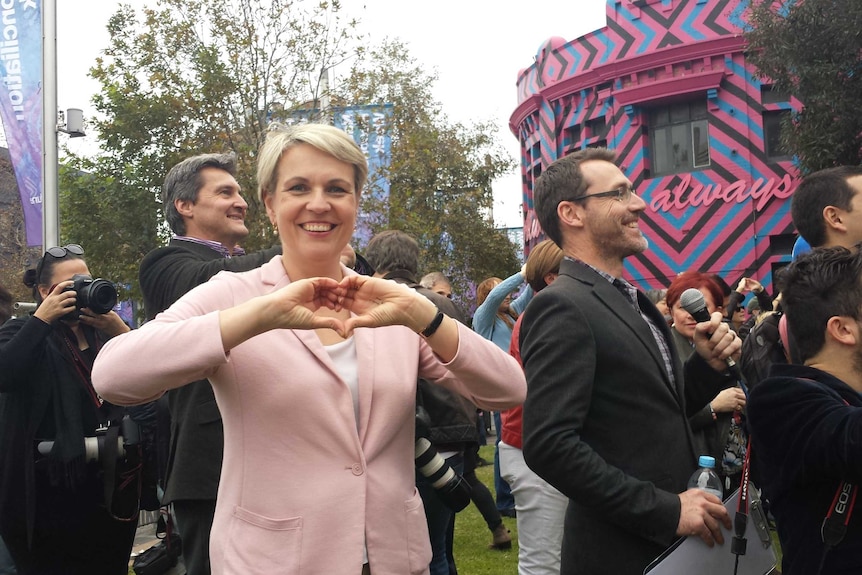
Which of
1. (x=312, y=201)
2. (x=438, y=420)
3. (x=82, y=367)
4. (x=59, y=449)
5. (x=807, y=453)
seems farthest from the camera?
(x=438, y=420)

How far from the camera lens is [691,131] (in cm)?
2192

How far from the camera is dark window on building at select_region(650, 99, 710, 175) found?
21.8 meters

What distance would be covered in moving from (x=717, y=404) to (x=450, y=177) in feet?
69.2

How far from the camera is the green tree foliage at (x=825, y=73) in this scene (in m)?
13.7

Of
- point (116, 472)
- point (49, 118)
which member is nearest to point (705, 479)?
point (116, 472)

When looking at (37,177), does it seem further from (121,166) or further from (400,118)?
(400,118)

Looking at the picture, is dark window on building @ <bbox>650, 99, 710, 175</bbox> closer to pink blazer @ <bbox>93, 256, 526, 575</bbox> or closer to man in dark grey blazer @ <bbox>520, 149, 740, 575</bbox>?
man in dark grey blazer @ <bbox>520, 149, 740, 575</bbox>

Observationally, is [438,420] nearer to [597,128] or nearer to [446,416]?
[446,416]

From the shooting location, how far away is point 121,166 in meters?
16.5

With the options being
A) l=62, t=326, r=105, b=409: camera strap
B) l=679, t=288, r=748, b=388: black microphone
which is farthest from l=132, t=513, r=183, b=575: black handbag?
l=679, t=288, r=748, b=388: black microphone

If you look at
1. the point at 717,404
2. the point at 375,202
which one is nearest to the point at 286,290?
the point at 717,404

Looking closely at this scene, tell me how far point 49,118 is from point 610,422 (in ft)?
28.9

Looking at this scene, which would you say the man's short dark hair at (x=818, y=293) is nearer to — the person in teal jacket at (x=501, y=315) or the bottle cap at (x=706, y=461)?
the bottle cap at (x=706, y=461)

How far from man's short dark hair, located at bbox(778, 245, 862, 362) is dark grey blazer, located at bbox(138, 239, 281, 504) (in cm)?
182
